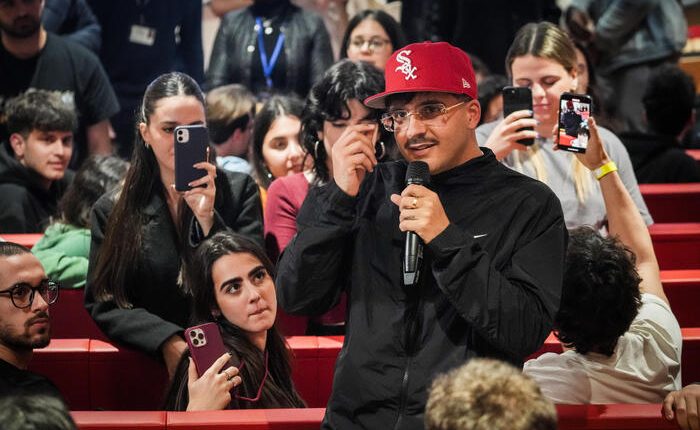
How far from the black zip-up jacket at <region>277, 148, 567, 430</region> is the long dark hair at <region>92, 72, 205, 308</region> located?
1055 millimetres

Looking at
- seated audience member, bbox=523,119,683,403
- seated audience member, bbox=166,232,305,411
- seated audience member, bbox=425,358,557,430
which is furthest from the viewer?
seated audience member, bbox=166,232,305,411

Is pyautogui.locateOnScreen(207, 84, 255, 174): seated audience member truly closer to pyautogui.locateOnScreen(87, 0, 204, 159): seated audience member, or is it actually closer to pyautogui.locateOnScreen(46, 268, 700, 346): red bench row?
pyautogui.locateOnScreen(87, 0, 204, 159): seated audience member

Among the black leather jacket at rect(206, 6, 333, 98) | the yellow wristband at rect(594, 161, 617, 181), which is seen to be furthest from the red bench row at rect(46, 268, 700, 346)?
the black leather jacket at rect(206, 6, 333, 98)

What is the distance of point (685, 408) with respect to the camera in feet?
8.00

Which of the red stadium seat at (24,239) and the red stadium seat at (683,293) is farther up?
the red stadium seat at (24,239)

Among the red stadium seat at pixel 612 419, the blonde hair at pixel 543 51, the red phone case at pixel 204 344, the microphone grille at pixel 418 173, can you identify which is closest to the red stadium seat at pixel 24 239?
the red phone case at pixel 204 344

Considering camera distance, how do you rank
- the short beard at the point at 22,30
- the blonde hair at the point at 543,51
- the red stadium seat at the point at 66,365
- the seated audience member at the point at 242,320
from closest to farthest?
the seated audience member at the point at 242,320 → the red stadium seat at the point at 66,365 → the blonde hair at the point at 543,51 → the short beard at the point at 22,30

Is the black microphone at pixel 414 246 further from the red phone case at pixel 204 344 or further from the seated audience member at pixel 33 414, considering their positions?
the red phone case at pixel 204 344

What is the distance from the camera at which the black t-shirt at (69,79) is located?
533 cm

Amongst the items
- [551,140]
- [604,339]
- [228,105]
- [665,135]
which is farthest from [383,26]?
[604,339]

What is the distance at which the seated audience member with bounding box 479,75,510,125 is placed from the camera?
5.14 m

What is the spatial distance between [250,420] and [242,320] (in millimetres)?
605

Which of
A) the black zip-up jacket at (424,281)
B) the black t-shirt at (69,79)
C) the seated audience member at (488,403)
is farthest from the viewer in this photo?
the black t-shirt at (69,79)

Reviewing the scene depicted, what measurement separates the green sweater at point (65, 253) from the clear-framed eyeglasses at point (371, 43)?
5.42 feet
